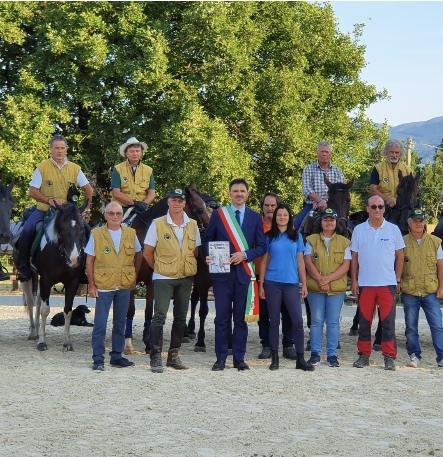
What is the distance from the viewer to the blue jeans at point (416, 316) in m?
11.6

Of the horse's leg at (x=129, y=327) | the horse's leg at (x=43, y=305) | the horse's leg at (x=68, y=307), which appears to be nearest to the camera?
the horse's leg at (x=129, y=327)

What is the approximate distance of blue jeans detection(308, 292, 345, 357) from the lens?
11414 mm

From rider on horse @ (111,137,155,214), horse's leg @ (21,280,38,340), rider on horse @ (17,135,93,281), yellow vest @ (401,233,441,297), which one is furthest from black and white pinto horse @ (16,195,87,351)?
yellow vest @ (401,233,441,297)

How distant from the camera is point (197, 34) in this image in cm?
2517

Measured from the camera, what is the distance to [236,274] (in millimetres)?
10727

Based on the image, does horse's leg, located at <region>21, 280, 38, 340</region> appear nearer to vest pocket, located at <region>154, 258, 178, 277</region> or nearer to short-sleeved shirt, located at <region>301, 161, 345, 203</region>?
vest pocket, located at <region>154, 258, 178, 277</region>

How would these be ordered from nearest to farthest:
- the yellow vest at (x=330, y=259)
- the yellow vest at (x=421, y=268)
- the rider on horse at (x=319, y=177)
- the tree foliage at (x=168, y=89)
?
the yellow vest at (x=330, y=259), the yellow vest at (x=421, y=268), the rider on horse at (x=319, y=177), the tree foliage at (x=168, y=89)

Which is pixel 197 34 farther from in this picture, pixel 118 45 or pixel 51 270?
pixel 51 270

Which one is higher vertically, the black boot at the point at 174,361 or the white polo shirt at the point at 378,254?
the white polo shirt at the point at 378,254

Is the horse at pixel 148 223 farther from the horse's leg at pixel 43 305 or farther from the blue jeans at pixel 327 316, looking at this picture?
the blue jeans at pixel 327 316

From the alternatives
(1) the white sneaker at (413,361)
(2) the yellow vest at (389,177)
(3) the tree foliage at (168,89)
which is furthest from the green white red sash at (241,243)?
(3) the tree foliage at (168,89)

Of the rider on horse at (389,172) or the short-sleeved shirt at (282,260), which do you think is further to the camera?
the rider on horse at (389,172)

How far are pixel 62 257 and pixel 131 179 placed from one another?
154cm

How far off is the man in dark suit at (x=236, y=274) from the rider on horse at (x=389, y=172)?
3.11 meters
